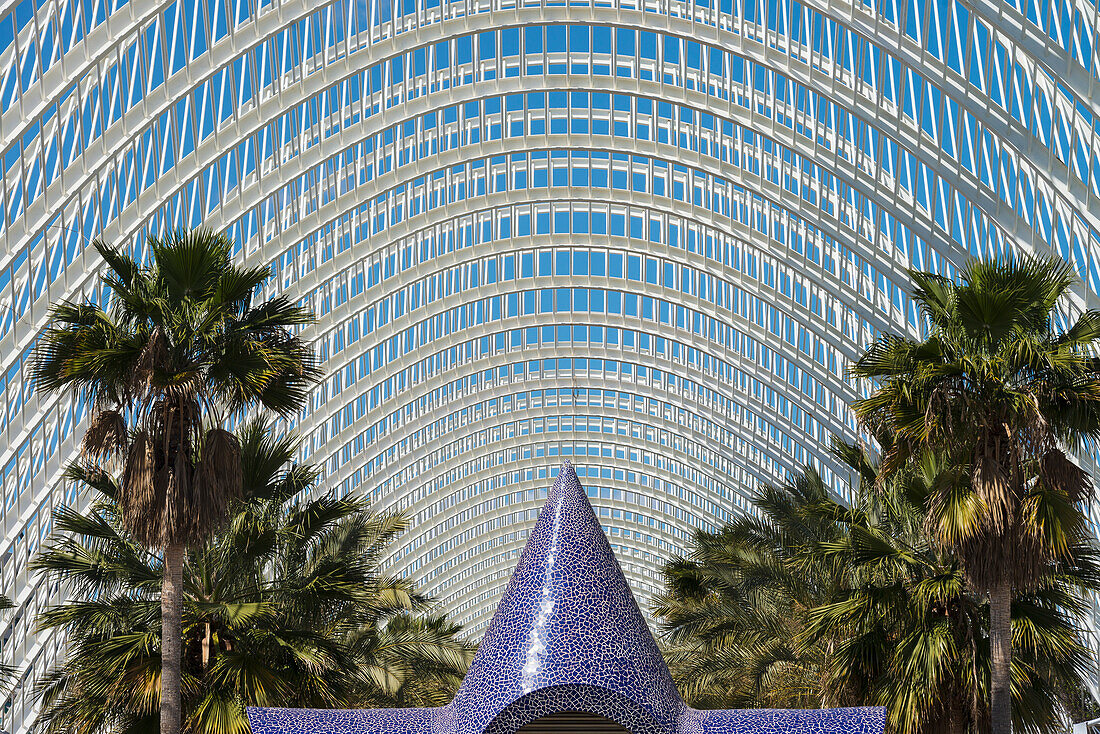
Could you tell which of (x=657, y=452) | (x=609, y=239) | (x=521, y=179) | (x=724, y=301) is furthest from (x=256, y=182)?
(x=657, y=452)

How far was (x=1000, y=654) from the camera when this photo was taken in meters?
14.7

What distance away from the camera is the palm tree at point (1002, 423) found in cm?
1445

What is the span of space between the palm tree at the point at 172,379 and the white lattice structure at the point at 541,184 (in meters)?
6.62

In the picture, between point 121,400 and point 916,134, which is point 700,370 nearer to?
point 916,134

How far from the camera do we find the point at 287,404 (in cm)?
1599

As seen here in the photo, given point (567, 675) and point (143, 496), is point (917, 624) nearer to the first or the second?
point (567, 675)

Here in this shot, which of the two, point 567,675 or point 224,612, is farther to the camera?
point 224,612

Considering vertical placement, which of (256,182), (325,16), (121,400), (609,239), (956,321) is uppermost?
(609,239)

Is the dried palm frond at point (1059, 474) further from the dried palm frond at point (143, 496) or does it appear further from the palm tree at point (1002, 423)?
the dried palm frond at point (143, 496)

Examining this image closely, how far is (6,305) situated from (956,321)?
16.9 m

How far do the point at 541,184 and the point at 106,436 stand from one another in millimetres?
23674

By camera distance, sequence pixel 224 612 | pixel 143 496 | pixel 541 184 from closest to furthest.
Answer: pixel 143 496 → pixel 224 612 → pixel 541 184

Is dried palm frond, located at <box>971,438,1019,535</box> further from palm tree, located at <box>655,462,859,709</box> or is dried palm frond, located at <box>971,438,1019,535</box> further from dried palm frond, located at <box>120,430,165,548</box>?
dried palm frond, located at <box>120,430,165,548</box>

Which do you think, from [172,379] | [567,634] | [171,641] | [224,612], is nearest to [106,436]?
[172,379]
